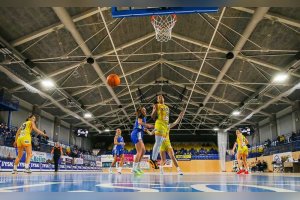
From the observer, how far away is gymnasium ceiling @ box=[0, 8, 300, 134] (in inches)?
636

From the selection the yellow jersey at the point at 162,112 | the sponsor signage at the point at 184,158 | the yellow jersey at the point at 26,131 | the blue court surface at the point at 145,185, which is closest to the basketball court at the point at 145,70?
the yellow jersey at the point at 162,112

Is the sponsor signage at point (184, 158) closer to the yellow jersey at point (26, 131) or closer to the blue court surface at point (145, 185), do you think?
the yellow jersey at point (26, 131)

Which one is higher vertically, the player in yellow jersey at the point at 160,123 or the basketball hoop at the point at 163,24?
the basketball hoop at the point at 163,24

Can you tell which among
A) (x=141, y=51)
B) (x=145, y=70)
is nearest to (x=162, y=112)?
(x=141, y=51)

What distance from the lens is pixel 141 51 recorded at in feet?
73.7

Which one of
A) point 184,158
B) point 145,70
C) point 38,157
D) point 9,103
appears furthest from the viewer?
point 184,158

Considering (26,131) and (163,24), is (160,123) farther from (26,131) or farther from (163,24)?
(163,24)

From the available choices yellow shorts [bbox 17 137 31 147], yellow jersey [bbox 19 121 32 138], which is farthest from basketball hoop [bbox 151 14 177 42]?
yellow shorts [bbox 17 137 31 147]

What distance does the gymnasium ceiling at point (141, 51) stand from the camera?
636 inches

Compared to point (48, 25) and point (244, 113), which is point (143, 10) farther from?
point (244, 113)

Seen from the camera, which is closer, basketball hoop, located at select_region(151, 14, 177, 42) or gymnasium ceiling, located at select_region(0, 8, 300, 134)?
basketball hoop, located at select_region(151, 14, 177, 42)

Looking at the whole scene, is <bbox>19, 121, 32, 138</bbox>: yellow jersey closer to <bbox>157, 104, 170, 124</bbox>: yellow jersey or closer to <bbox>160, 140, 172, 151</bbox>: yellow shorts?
<bbox>160, 140, 172, 151</bbox>: yellow shorts

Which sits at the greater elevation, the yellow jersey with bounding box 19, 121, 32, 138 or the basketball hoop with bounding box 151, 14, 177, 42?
the basketball hoop with bounding box 151, 14, 177, 42

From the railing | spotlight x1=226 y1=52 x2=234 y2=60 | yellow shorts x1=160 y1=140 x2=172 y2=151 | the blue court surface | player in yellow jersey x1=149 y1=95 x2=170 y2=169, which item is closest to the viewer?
the blue court surface
